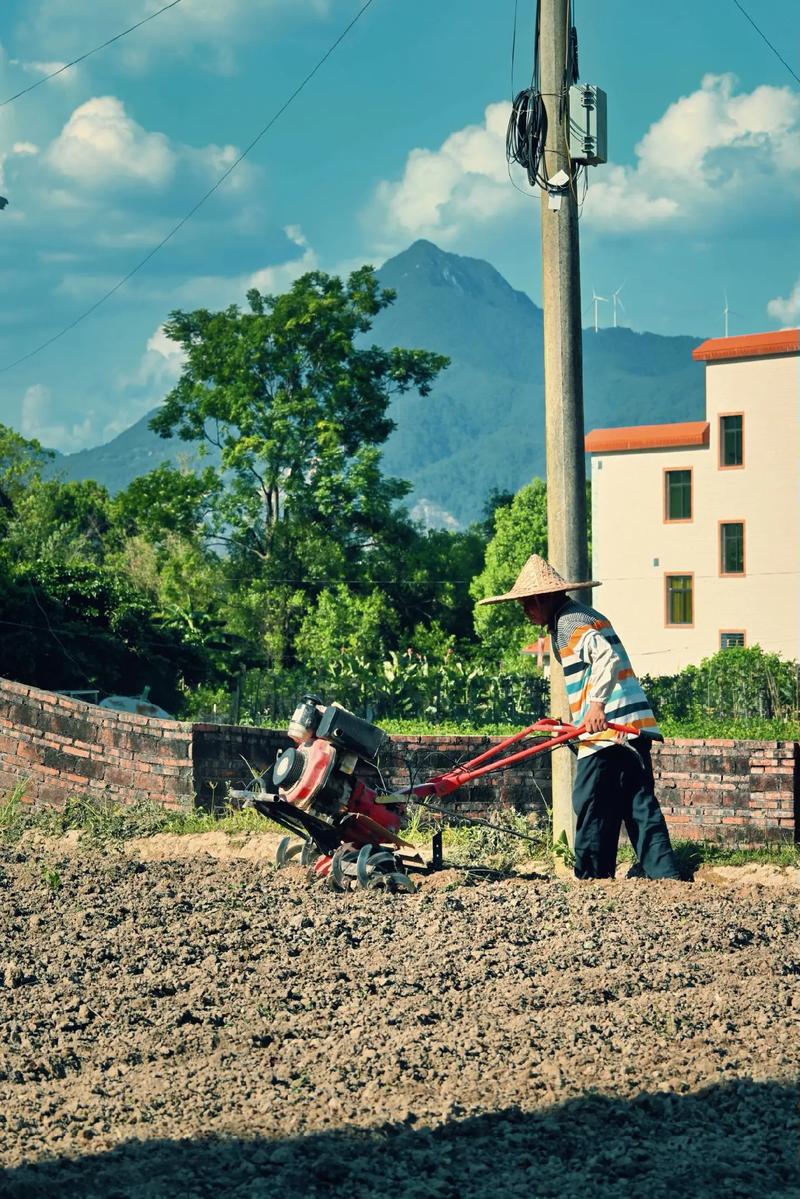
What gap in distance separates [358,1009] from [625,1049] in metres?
1.14

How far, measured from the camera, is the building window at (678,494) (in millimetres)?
46625

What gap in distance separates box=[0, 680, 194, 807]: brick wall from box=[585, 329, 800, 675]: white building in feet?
117

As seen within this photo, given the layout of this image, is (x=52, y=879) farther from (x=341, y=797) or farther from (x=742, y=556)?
(x=742, y=556)

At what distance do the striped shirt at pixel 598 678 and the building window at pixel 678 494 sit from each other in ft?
129

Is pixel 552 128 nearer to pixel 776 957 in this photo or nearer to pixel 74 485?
pixel 776 957

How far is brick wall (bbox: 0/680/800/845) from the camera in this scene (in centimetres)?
979

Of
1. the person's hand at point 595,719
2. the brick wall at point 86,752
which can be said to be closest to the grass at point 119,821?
the brick wall at point 86,752

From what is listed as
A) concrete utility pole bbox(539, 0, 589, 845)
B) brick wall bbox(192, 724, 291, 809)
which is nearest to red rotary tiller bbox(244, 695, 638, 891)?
concrete utility pole bbox(539, 0, 589, 845)

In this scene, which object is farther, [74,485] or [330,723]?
[74,485]

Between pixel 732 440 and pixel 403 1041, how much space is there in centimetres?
4255

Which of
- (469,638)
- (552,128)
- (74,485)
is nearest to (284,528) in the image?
(469,638)

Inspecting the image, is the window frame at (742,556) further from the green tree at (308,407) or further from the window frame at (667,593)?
the green tree at (308,407)

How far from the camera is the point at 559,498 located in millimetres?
9320

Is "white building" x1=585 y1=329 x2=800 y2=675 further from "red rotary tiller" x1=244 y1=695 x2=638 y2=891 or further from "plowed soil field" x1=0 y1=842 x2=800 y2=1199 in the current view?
"plowed soil field" x1=0 y1=842 x2=800 y2=1199
